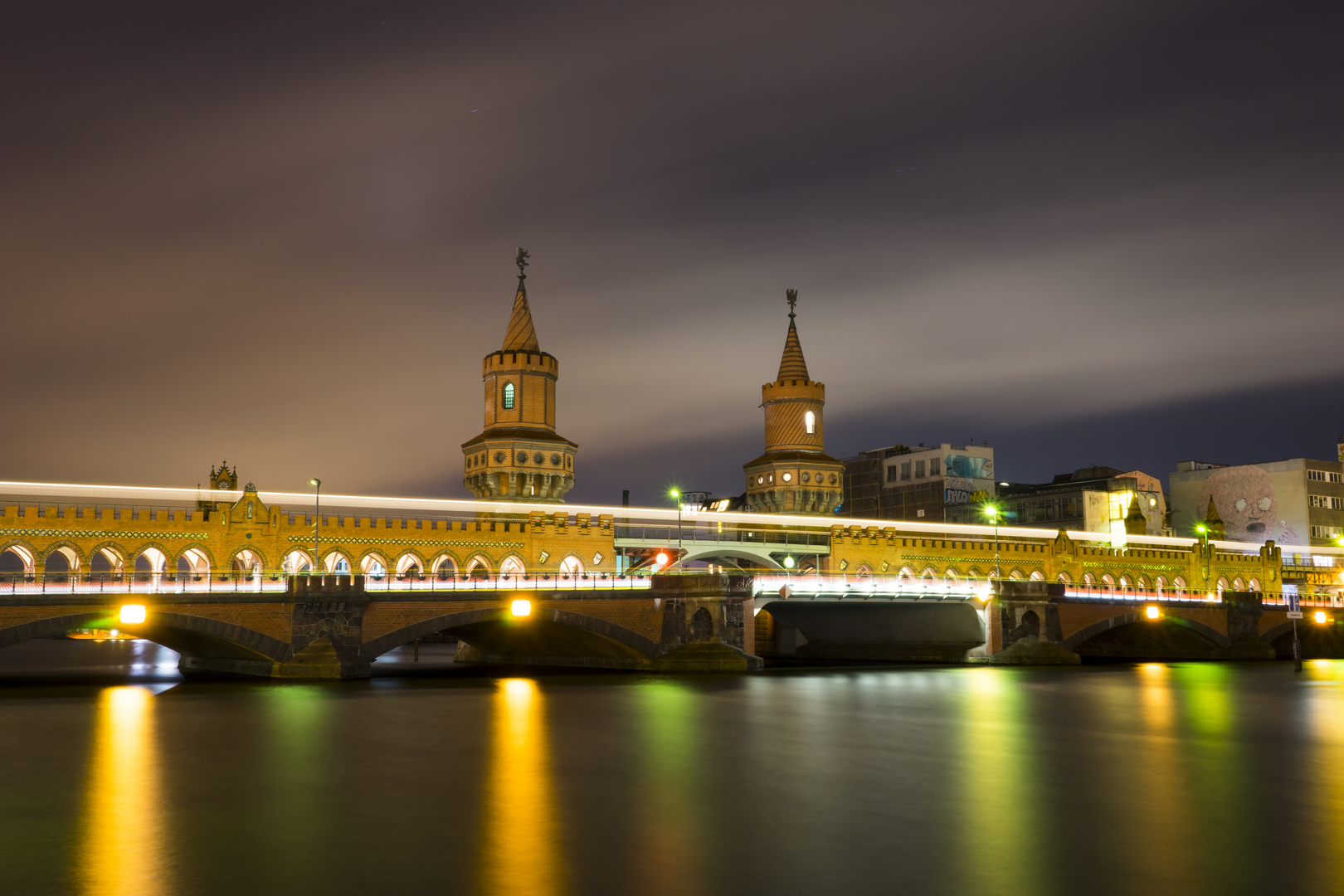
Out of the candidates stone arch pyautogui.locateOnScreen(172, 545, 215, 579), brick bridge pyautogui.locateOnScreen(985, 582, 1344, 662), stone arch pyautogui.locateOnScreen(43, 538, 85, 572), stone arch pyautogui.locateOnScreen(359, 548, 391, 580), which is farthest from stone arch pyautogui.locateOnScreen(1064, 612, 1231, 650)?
stone arch pyautogui.locateOnScreen(43, 538, 85, 572)

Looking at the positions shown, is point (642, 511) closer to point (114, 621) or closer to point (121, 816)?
point (114, 621)

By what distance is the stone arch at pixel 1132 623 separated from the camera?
74.4 meters

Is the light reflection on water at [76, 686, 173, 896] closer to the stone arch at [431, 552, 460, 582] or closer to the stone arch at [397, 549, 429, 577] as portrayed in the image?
the stone arch at [397, 549, 429, 577]

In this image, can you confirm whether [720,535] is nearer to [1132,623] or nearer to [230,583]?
[1132,623]

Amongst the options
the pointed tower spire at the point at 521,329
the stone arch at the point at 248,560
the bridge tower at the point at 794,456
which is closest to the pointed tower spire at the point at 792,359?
the bridge tower at the point at 794,456

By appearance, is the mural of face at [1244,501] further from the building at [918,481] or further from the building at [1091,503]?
the building at [918,481]

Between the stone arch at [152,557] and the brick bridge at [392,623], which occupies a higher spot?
the stone arch at [152,557]

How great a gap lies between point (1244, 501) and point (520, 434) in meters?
90.7

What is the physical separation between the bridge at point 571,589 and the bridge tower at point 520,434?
527 centimetres

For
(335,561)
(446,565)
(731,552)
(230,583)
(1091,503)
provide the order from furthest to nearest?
(1091,503) → (731,552) → (446,565) → (335,561) → (230,583)

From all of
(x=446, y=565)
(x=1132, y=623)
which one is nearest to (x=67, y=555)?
(x=446, y=565)

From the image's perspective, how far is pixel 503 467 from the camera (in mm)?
81750

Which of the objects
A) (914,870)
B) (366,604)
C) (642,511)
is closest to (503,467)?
(642,511)

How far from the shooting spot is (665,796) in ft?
71.3
